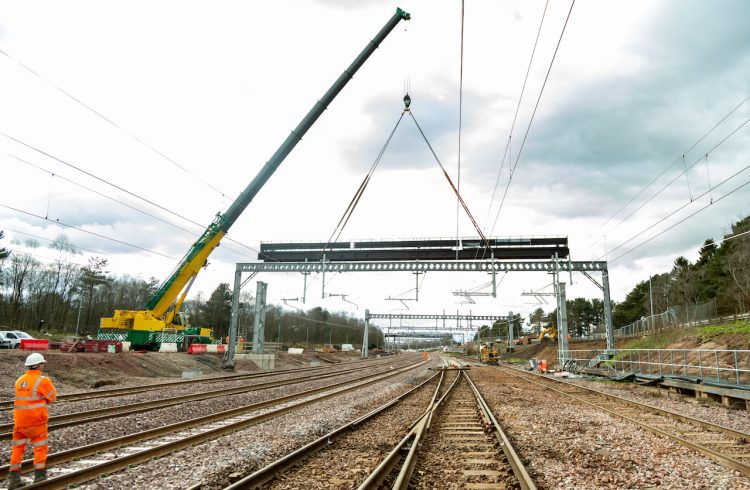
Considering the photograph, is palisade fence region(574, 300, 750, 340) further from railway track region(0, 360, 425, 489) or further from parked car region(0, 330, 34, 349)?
parked car region(0, 330, 34, 349)

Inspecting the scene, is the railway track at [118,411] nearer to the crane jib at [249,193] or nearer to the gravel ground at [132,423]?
the gravel ground at [132,423]

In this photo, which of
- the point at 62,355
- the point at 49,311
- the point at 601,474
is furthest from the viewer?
the point at 49,311

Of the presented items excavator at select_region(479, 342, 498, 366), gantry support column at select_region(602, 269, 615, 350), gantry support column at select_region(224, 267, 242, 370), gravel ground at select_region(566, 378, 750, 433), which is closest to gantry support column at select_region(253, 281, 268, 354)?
gantry support column at select_region(224, 267, 242, 370)

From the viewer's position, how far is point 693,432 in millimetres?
11023

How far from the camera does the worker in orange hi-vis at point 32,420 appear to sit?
6.77 meters

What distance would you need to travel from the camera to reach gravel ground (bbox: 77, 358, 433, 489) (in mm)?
7125

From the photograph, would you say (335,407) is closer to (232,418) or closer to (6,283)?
(232,418)

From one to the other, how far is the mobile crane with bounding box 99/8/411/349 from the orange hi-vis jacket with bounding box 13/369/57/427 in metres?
16.3

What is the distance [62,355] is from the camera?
86.4ft

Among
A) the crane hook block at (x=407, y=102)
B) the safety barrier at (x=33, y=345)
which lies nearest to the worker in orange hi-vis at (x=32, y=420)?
the crane hook block at (x=407, y=102)

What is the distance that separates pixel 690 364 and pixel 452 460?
24.2 meters

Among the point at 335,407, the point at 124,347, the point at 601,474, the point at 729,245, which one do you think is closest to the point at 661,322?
the point at 729,245

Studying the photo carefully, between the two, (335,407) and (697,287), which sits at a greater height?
(697,287)

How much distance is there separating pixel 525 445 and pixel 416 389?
12.9 meters
